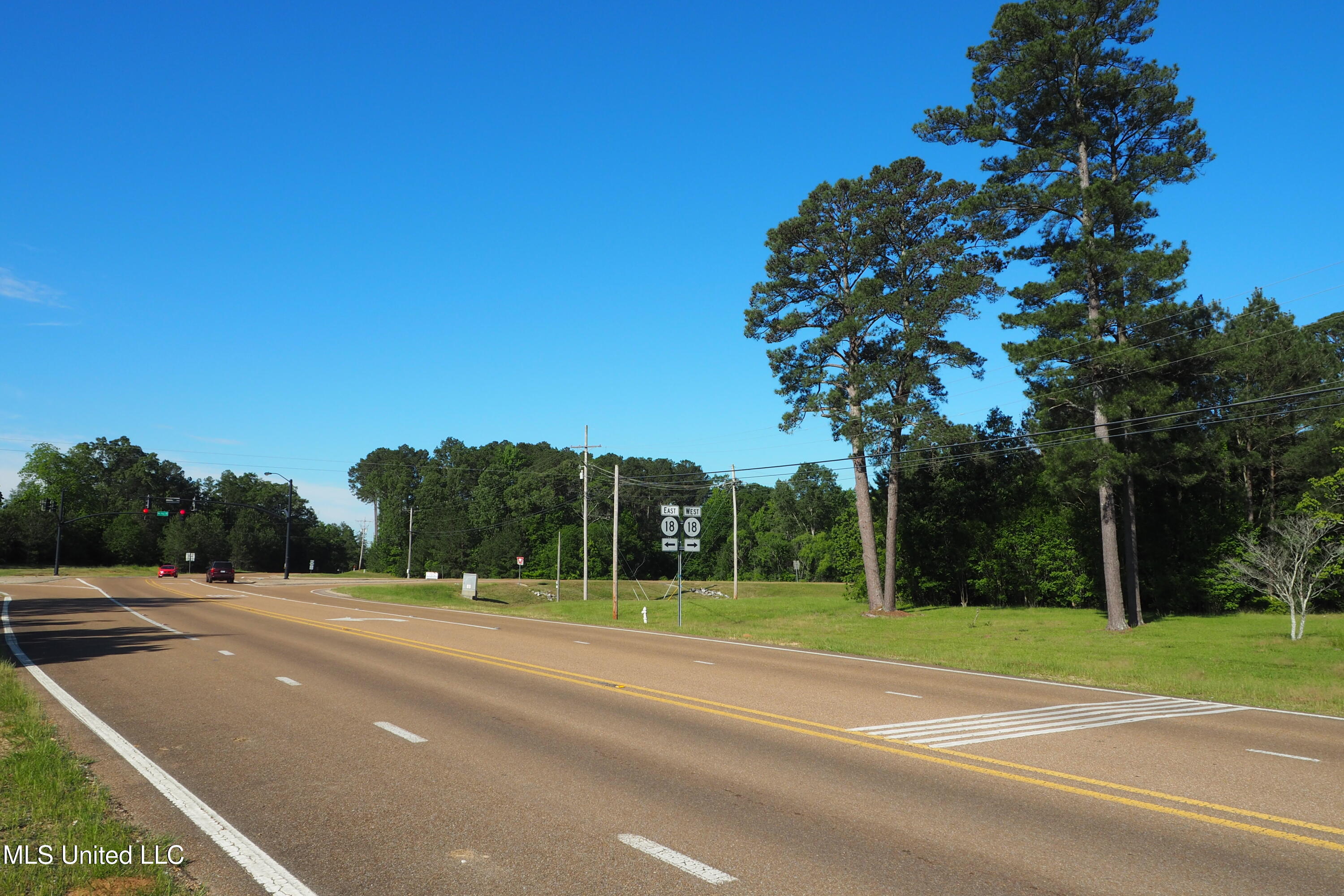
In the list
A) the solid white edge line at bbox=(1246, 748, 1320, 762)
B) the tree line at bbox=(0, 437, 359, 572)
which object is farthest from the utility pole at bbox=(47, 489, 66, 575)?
the solid white edge line at bbox=(1246, 748, 1320, 762)

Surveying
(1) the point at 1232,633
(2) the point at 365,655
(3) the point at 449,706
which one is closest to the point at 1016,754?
(3) the point at 449,706

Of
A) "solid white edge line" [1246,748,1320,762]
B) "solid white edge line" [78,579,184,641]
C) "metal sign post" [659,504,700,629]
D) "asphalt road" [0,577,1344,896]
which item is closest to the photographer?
"asphalt road" [0,577,1344,896]

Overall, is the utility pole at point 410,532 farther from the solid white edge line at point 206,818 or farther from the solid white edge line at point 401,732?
the solid white edge line at point 401,732

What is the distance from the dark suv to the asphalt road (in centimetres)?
5462

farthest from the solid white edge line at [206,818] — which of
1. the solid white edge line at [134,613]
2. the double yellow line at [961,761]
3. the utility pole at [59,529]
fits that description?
the utility pole at [59,529]

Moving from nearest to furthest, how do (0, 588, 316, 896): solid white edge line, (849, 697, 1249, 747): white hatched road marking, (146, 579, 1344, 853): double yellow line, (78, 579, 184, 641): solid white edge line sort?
(0, 588, 316, 896): solid white edge line < (146, 579, 1344, 853): double yellow line < (849, 697, 1249, 747): white hatched road marking < (78, 579, 184, 641): solid white edge line

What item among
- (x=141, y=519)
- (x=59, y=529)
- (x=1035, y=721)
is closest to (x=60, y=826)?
(x=1035, y=721)

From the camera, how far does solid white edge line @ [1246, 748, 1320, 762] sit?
880 cm

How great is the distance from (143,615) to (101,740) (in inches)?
960

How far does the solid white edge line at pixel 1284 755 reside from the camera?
28.9 feet

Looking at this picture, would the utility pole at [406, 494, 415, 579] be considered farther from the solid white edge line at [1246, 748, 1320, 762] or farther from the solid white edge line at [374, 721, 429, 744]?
the solid white edge line at [1246, 748, 1320, 762]

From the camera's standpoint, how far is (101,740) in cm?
923

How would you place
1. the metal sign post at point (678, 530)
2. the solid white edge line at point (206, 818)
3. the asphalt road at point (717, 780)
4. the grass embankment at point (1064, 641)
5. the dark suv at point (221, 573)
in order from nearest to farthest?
the solid white edge line at point (206, 818) < the asphalt road at point (717, 780) < the grass embankment at point (1064, 641) < the metal sign post at point (678, 530) < the dark suv at point (221, 573)

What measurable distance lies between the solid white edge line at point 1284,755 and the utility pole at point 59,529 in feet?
281
